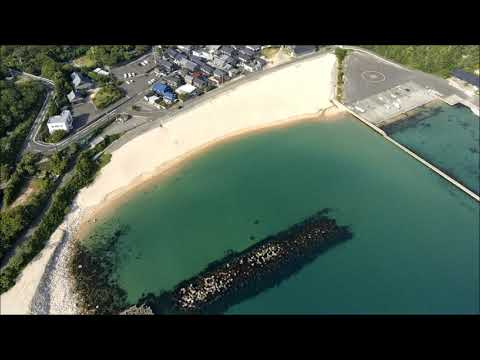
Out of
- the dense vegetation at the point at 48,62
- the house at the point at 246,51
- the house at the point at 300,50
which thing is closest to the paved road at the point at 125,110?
the house at the point at 300,50

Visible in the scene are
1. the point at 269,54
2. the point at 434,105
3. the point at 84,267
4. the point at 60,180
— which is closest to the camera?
the point at 84,267

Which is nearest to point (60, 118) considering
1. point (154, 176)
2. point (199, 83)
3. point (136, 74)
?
point (154, 176)

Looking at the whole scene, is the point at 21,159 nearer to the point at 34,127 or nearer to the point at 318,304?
the point at 34,127

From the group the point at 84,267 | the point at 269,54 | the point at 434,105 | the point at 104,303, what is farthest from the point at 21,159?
the point at 434,105

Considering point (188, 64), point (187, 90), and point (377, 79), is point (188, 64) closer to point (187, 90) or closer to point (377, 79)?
point (187, 90)

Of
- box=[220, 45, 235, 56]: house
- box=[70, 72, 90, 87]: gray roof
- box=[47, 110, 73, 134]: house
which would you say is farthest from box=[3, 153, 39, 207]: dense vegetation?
box=[220, 45, 235, 56]: house

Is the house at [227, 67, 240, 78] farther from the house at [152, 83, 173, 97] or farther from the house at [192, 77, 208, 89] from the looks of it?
the house at [152, 83, 173, 97]

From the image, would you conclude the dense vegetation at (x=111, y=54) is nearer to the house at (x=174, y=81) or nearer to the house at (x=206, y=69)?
the house at (x=174, y=81)
